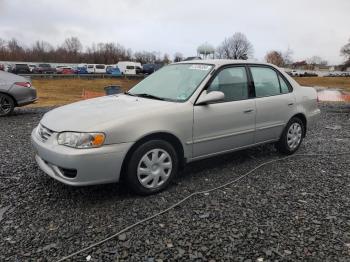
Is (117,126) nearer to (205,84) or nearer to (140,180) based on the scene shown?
(140,180)

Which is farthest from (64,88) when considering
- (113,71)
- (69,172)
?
(69,172)

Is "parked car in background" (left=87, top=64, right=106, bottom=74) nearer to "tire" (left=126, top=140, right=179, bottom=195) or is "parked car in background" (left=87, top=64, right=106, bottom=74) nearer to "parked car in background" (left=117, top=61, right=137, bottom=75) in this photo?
"parked car in background" (left=117, top=61, right=137, bottom=75)

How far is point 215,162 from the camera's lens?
5.13 meters

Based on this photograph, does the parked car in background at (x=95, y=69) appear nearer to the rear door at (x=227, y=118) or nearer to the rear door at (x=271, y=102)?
the rear door at (x=271, y=102)

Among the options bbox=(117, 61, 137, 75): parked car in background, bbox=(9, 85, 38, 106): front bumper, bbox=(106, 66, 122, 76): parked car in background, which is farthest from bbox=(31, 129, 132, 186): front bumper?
bbox=(117, 61, 137, 75): parked car in background

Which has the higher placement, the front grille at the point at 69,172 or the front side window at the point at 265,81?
the front side window at the point at 265,81

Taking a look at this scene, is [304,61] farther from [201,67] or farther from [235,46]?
[201,67]

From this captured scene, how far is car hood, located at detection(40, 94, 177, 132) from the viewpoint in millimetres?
3518

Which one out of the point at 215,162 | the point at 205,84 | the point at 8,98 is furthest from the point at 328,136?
the point at 8,98

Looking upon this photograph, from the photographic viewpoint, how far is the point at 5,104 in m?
9.18

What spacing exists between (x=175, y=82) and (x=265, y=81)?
1.54 meters

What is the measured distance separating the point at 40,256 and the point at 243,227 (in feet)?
5.99

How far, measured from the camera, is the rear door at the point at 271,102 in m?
4.95

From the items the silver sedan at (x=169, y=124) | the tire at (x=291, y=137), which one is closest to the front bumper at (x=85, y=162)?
the silver sedan at (x=169, y=124)
